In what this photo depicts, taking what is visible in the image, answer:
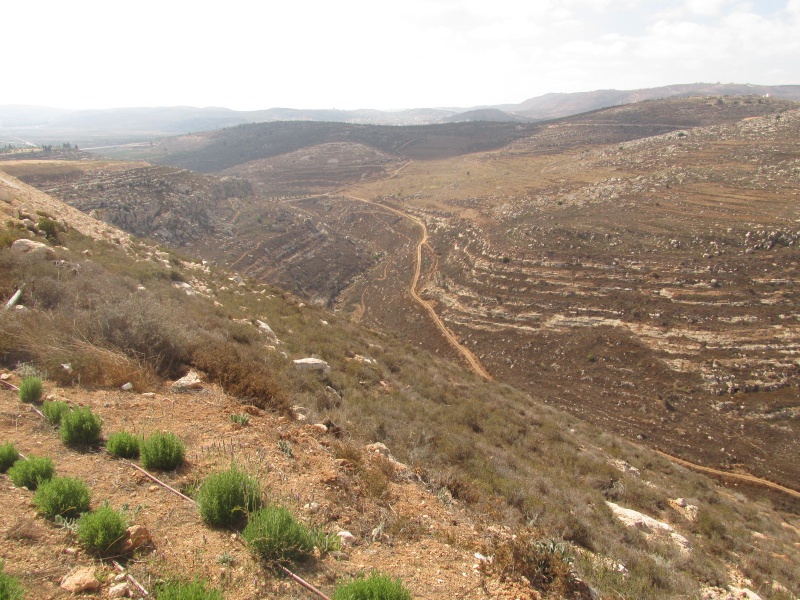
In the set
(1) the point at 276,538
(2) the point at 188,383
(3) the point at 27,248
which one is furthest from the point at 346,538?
(3) the point at 27,248

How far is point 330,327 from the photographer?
16156 millimetres

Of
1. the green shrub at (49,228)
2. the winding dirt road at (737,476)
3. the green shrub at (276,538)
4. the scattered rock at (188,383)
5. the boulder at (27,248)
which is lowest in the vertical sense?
the winding dirt road at (737,476)

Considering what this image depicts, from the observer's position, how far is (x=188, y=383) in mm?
6656

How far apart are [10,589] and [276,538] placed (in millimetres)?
1667

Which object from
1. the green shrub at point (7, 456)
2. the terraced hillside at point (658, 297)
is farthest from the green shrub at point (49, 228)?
the terraced hillside at point (658, 297)

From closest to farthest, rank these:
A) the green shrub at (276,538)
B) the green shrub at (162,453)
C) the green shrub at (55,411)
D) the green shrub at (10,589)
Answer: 1. the green shrub at (10,589)
2. the green shrub at (276,538)
3. the green shrub at (162,453)
4. the green shrub at (55,411)

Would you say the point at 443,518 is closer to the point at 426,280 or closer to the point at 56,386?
the point at 56,386

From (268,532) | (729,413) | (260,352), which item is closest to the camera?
(268,532)

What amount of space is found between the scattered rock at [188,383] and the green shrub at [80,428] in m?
1.75

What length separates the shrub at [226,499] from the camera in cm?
363

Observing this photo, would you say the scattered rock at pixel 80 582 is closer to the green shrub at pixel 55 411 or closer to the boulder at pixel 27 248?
the green shrub at pixel 55 411

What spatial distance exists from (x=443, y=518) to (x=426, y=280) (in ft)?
109

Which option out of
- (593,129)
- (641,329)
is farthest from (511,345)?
(593,129)

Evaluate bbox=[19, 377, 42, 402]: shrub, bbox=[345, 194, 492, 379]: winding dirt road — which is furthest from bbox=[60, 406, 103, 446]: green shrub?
bbox=[345, 194, 492, 379]: winding dirt road
